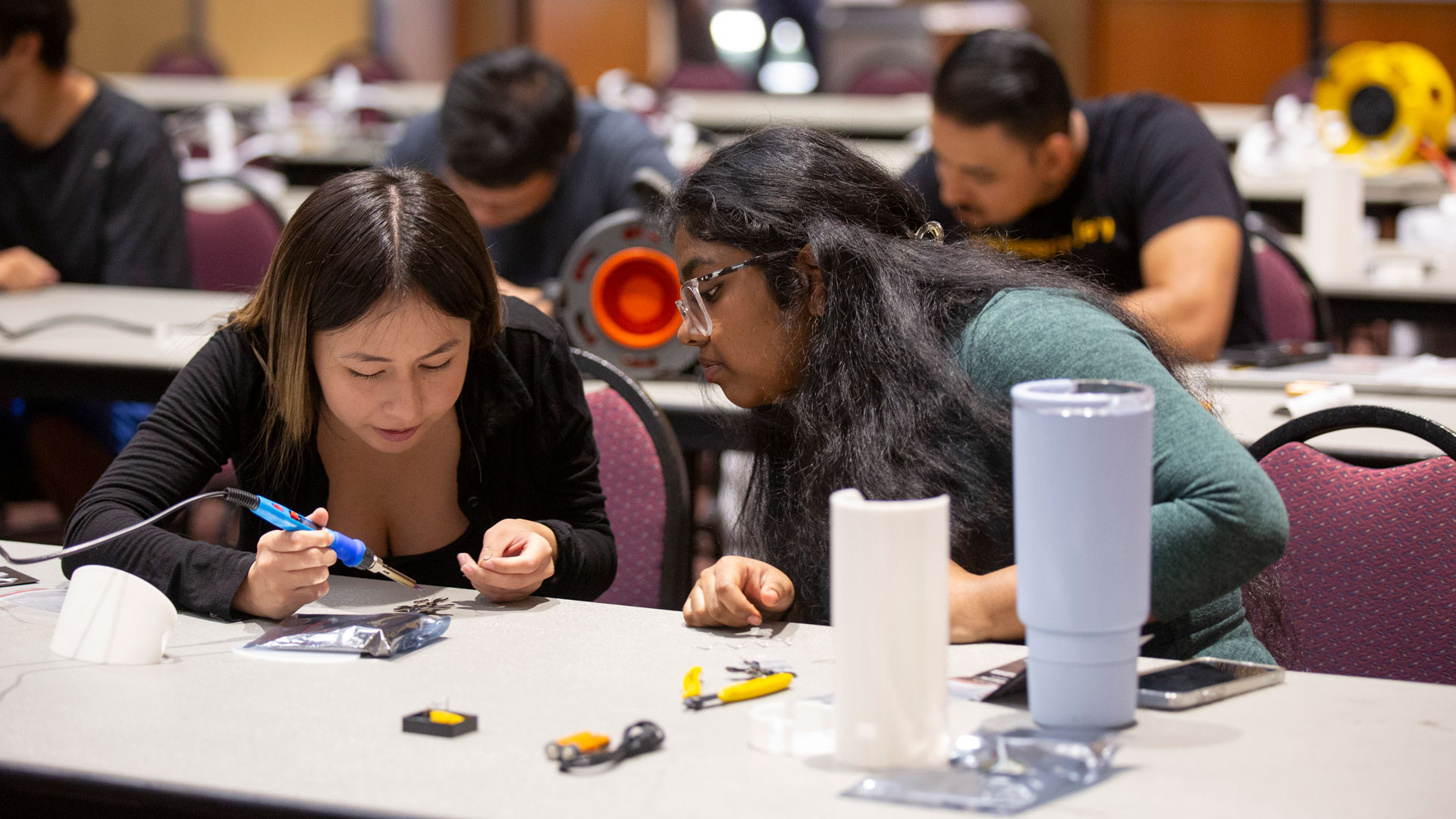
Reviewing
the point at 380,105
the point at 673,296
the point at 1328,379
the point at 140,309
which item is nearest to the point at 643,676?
the point at 673,296

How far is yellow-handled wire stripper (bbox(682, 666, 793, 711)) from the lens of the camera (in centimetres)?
109

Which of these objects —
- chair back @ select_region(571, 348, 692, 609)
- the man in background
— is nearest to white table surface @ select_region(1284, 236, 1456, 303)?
the man in background

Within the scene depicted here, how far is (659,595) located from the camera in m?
1.73

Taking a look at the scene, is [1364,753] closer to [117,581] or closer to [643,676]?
[643,676]

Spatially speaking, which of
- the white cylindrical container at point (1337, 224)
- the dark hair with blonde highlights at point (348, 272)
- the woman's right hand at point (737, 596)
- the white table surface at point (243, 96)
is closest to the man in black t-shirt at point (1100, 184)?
the white cylindrical container at point (1337, 224)

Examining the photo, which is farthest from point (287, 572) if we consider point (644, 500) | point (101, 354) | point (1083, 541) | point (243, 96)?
point (243, 96)

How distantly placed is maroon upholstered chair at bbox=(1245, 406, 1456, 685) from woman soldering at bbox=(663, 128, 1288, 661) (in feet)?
0.65

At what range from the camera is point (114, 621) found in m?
1.17

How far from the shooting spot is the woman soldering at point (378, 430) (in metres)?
1.36

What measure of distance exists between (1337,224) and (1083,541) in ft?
8.30

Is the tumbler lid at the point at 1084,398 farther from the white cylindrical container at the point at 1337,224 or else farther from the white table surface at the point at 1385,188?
the white table surface at the point at 1385,188

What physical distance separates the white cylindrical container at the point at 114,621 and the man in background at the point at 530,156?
1.26m

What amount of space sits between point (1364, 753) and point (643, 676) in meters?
0.54

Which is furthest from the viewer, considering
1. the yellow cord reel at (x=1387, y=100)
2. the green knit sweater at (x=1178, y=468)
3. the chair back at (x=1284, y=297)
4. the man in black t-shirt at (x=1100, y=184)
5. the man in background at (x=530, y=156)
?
the yellow cord reel at (x=1387, y=100)
